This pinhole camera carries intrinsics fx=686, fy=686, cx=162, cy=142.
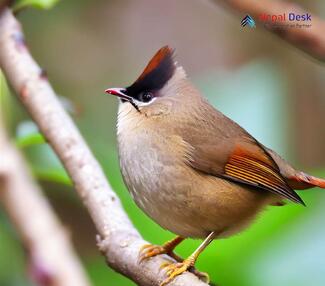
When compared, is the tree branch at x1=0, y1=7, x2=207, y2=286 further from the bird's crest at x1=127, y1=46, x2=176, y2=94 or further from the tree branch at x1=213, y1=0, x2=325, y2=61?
the tree branch at x1=213, y1=0, x2=325, y2=61

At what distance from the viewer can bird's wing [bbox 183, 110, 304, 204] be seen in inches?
104

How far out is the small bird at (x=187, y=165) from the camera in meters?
2.52

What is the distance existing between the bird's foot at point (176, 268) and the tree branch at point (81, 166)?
0.9 inches

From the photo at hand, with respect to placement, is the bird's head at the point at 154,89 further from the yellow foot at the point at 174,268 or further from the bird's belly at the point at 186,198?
the yellow foot at the point at 174,268

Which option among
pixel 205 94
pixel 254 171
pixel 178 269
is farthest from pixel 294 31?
pixel 205 94

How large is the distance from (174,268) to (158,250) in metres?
0.22

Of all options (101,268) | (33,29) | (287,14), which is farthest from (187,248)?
(33,29)

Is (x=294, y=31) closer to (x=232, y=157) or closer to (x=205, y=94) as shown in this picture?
(x=232, y=157)

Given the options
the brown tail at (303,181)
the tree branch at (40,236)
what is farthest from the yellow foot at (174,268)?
the tree branch at (40,236)

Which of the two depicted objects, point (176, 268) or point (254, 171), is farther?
point (254, 171)

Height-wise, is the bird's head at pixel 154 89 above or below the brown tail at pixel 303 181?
above

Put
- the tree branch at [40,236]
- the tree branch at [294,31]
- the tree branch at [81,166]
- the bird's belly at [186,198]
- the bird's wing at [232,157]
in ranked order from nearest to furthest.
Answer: the tree branch at [40,236], the tree branch at [294,31], the tree branch at [81,166], the bird's belly at [186,198], the bird's wing at [232,157]

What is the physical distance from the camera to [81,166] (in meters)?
2.52

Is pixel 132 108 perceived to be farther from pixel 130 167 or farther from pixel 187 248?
pixel 187 248
